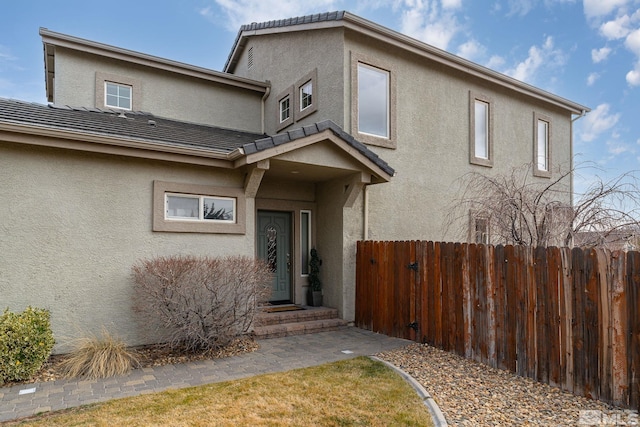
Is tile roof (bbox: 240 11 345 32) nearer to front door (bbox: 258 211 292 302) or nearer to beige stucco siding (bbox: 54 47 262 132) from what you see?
beige stucco siding (bbox: 54 47 262 132)

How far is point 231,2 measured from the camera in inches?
625

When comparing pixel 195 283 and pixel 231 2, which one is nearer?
pixel 195 283

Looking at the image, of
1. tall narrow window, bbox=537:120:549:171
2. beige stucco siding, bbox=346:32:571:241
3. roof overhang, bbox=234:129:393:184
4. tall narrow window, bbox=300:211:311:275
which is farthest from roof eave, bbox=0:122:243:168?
Answer: tall narrow window, bbox=537:120:549:171

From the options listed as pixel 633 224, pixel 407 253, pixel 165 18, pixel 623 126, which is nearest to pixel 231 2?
pixel 165 18

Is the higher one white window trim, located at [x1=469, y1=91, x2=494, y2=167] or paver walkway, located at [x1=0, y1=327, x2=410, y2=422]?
white window trim, located at [x1=469, y1=91, x2=494, y2=167]

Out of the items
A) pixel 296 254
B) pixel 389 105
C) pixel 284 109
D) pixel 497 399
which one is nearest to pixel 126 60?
pixel 284 109

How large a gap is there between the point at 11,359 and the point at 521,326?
7.84 m

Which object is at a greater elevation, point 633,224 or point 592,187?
point 592,187

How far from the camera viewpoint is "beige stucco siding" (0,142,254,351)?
6.43 metres

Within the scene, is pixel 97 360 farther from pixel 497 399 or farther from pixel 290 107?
pixel 290 107

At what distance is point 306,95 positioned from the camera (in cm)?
1098

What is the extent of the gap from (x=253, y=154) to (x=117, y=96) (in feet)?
21.2

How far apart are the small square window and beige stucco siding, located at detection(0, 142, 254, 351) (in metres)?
4.95

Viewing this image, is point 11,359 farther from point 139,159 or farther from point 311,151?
point 311,151
